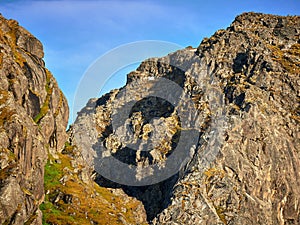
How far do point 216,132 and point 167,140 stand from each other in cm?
2186

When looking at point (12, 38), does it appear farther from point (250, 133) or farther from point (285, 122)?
point (285, 122)

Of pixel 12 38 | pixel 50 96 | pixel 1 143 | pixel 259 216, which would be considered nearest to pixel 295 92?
pixel 259 216

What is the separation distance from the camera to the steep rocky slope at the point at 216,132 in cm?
12762

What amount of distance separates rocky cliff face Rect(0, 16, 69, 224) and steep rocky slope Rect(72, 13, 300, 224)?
36381 mm

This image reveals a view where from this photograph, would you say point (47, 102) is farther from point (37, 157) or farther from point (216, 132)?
point (216, 132)

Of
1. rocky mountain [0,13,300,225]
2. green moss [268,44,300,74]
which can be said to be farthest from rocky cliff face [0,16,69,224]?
green moss [268,44,300,74]

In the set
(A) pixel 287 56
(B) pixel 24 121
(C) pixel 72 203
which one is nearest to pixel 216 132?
(C) pixel 72 203

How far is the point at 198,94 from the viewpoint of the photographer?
161500 millimetres

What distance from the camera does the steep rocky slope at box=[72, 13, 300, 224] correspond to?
12762 centimetres

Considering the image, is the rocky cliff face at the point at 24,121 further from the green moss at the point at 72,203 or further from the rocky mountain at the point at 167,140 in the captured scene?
the green moss at the point at 72,203

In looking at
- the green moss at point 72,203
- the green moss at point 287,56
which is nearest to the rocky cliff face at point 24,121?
the green moss at point 72,203

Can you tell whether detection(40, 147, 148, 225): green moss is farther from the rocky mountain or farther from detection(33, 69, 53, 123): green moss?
detection(33, 69, 53, 123): green moss

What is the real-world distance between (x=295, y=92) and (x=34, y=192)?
112704mm

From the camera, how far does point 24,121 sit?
85625 millimetres
